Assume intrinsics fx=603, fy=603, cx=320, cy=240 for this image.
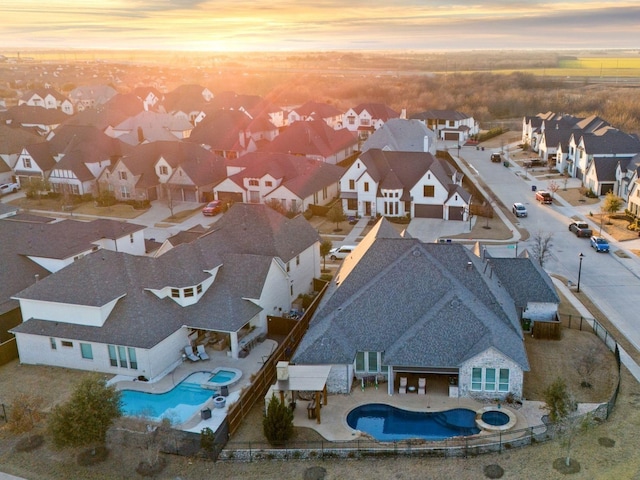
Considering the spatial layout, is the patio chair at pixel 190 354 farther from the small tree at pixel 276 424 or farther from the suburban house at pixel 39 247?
the suburban house at pixel 39 247

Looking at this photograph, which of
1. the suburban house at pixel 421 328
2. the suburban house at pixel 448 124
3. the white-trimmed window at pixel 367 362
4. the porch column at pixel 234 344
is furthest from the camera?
the suburban house at pixel 448 124

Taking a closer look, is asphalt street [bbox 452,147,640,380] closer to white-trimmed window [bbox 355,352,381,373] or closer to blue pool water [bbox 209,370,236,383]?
white-trimmed window [bbox 355,352,381,373]

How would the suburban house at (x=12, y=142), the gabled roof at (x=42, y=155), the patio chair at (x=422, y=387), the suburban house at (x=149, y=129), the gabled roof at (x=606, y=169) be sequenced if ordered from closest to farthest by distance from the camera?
the patio chair at (x=422, y=387)
the gabled roof at (x=606, y=169)
the gabled roof at (x=42, y=155)
the suburban house at (x=12, y=142)
the suburban house at (x=149, y=129)

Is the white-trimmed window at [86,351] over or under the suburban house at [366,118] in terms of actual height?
under

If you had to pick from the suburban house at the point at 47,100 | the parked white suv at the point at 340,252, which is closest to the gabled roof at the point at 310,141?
the parked white suv at the point at 340,252

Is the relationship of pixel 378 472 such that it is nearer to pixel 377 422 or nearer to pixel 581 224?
pixel 377 422

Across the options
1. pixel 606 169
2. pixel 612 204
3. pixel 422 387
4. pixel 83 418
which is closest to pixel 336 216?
pixel 612 204
